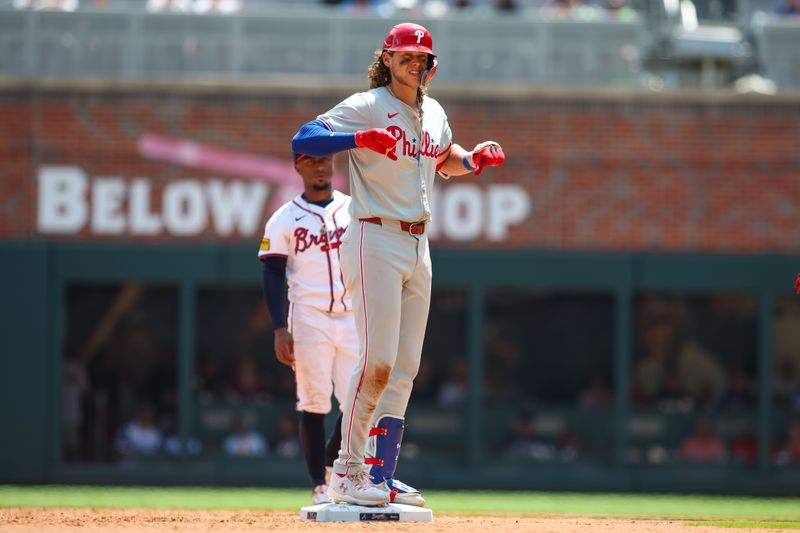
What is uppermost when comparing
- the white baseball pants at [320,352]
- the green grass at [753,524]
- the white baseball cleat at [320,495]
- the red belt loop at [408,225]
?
the red belt loop at [408,225]

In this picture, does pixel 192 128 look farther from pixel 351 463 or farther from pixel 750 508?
pixel 351 463

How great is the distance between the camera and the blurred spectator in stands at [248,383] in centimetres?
1367

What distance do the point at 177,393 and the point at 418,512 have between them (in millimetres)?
7825

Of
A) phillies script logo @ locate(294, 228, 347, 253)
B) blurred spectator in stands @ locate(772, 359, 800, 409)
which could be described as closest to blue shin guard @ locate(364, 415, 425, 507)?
phillies script logo @ locate(294, 228, 347, 253)

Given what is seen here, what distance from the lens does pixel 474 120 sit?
1330 cm

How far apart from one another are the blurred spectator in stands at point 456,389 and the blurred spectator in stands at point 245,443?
1862 millimetres

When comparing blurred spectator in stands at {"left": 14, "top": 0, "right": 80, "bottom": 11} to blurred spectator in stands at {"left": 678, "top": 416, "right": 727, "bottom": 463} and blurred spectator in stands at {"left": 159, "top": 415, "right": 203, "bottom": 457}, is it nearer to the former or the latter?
blurred spectator in stands at {"left": 159, "top": 415, "right": 203, "bottom": 457}

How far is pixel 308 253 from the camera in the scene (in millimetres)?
7156

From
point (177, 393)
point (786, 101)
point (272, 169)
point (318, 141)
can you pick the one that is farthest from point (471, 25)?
point (318, 141)

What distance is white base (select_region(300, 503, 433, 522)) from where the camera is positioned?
5871mm

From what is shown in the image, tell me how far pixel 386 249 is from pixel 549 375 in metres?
9.55

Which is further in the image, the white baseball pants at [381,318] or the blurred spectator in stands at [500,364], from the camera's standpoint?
the blurred spectator in stands at [500,364]

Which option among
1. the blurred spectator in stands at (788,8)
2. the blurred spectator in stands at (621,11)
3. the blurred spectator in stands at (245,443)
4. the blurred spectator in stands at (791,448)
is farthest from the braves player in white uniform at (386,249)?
the blurred spectator in stands at (788,8)

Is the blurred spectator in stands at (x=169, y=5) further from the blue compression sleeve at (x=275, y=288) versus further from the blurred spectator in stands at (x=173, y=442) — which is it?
the blue compression sleeve at (x=275, y=288)
